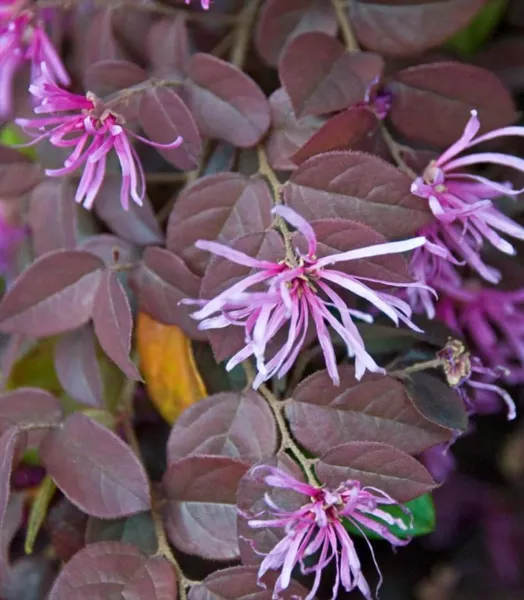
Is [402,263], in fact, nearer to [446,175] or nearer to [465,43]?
[446,175]

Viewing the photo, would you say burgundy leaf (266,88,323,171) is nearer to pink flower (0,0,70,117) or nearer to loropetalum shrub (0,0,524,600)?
loropetalum shrub (0,0,524,600)

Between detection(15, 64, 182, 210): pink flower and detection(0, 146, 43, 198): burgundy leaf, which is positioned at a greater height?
detection(15, 64, 182, 210): pink flower

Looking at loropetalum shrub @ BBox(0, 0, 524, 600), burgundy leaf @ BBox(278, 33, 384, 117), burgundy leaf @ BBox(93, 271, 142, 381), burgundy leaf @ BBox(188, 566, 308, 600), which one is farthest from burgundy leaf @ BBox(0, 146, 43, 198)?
burgundy leaf @ BBox(188, 566, 308, 600)

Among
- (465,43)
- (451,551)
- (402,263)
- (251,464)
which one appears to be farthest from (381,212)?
(451,551)

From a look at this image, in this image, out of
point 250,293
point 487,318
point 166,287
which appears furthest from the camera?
point 487,318

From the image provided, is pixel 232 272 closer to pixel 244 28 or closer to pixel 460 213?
pixel 460 213

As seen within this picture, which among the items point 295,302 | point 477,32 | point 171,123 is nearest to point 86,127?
point 171,123
